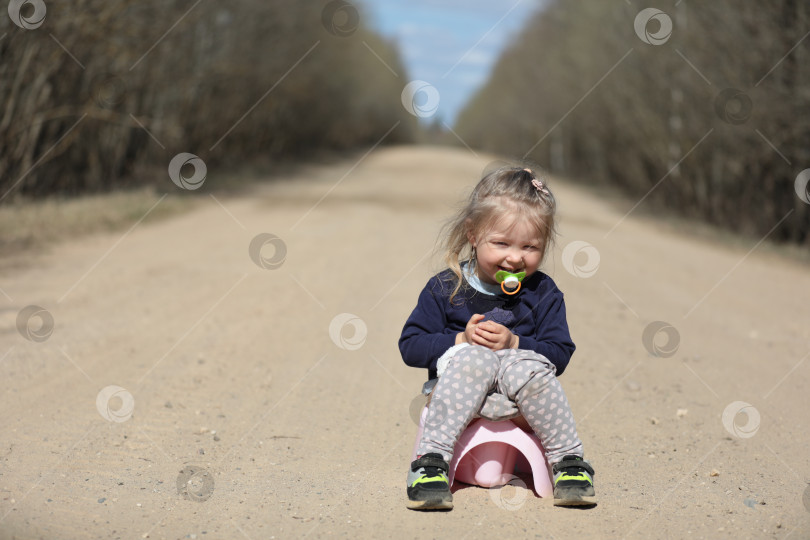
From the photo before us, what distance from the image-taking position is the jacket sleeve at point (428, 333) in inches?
128

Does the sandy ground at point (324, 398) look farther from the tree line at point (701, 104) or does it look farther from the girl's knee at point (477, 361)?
the tree line at point (701, 104)

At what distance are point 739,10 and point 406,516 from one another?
11270 millimetres

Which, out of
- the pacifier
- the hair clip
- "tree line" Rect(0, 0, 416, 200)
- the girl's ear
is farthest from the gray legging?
"tree line" Rect(0, 0, 416, 200)

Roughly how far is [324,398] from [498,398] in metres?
1.65

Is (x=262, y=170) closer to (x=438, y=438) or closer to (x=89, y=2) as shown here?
(x=89, y=2)

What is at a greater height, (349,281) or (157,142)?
(157,142)

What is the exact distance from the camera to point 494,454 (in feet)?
11.0

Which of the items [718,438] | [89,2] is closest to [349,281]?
[718,438]

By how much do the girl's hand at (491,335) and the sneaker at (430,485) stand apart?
447 mm

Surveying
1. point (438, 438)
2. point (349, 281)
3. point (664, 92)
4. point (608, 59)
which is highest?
point (608, 59)

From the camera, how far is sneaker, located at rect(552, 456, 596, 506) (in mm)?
3055

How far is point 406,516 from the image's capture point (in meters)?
3.06

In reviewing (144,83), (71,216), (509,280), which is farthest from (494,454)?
(144,83)

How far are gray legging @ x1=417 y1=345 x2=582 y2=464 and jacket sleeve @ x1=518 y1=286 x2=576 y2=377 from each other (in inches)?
3.4
